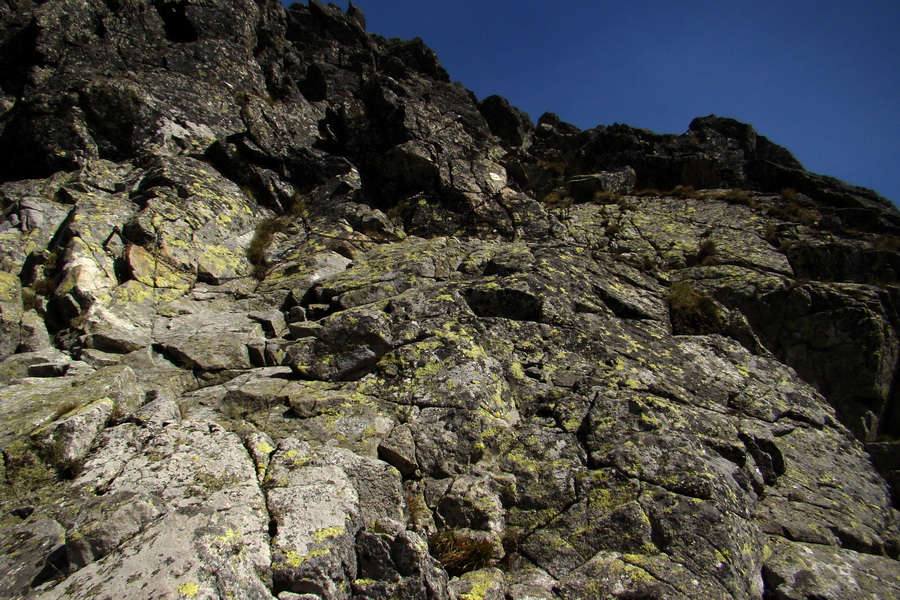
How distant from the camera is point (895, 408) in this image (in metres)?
12.4

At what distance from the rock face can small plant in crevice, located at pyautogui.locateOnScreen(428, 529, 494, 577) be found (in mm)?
A: 33

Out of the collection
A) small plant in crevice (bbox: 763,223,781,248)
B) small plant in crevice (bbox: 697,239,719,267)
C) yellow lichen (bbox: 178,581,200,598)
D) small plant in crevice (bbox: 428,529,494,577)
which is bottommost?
yellow lichen (bbox: 178,581,200,598)

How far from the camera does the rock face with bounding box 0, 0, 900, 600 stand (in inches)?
195

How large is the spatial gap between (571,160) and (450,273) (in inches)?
749

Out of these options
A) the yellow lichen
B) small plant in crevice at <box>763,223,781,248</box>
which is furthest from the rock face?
small plant in crevice at <box>763,223,781,248</box>

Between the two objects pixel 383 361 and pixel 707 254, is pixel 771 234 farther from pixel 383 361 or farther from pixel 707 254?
pixel 383 361

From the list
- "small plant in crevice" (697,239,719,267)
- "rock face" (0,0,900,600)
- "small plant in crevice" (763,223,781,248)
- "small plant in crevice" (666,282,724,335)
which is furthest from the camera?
"small plant in crevice" (763,223,781,248)

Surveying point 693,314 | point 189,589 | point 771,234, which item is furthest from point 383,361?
point 771,234

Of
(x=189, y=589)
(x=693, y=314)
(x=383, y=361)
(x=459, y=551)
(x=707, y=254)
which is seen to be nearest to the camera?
(x=189, y=589)

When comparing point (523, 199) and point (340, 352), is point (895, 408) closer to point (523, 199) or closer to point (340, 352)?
point (523, 199)

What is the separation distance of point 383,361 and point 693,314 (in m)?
8.87

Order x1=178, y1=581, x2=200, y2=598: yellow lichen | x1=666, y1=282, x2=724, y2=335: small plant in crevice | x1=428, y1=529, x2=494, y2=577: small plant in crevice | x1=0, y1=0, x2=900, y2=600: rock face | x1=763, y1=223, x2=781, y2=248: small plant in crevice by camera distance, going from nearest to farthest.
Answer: x1=178, y1=581, x2=200, y2=598: yellow lichen
x1=0, y1=0, x2=900, y2=600: rock face
x1=428, y1=529, x2=494, y2=577: small plant in crevice
x1=666, y1=282, x2=724, y2=335: small plant in crevice
x1=763, y1=223, x2=781, y2=248: small plant in crevice

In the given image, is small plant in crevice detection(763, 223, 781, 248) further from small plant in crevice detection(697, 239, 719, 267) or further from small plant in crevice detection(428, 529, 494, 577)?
small plant in crevice detection(428, 529, 494, 577)

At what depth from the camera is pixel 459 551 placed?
5609 millimetres
